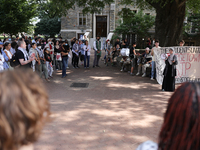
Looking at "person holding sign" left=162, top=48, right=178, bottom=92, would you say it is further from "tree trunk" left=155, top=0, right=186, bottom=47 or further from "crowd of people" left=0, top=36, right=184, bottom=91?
"tree trunk" left=155, top=0, right=186, bottom=47

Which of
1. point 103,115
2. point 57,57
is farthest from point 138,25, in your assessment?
point 103,115

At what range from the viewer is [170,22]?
45.2 feet

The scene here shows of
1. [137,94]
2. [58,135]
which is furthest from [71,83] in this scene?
[58,135]

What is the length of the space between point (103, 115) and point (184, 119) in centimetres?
539

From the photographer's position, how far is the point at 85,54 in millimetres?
15320

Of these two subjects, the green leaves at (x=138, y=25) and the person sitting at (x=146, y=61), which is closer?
the person sitting at (x=146, y=61)

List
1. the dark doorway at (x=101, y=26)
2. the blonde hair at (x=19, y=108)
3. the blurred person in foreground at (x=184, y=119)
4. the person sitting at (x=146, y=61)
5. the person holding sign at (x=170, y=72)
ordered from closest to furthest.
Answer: the blonde hair at (x=19, y=108) < the blurred person in foreground at (x=184, y=119) < the person holding sign at (x=170, y=72) < the person sitting at (x=146, y=61) < the dark doorway at (x=101, y=26)

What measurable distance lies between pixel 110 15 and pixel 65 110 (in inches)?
1119

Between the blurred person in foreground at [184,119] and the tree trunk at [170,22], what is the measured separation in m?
13.2

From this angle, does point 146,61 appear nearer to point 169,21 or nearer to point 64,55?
point 169,21

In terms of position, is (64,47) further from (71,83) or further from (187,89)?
(187,89)

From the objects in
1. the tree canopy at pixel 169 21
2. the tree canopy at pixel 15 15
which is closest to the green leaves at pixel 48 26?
the tree canopy at pixel 15 15

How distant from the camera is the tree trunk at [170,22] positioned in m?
13.5

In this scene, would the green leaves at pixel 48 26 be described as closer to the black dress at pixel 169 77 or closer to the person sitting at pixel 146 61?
the person sitting at pixel 146 61
